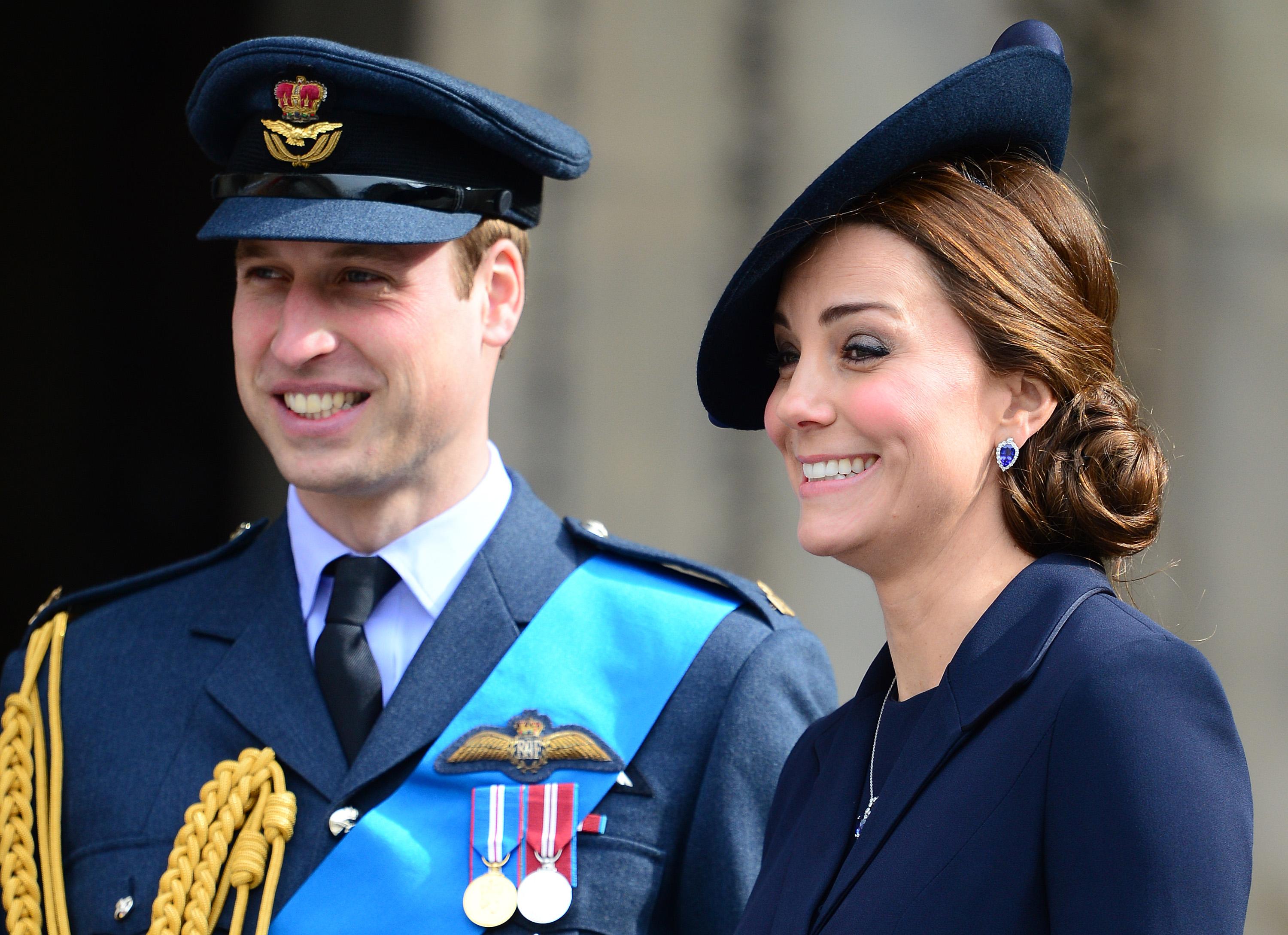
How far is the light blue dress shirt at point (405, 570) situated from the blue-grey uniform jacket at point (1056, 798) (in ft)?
2.81

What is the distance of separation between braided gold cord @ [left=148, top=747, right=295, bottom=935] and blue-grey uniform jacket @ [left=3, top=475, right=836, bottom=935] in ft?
0.13

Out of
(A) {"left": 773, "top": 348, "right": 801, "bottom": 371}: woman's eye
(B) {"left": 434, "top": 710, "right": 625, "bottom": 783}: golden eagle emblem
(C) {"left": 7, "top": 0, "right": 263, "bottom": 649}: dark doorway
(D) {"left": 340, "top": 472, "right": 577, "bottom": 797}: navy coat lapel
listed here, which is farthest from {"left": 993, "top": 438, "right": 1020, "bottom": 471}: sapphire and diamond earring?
(C) {"left": 7, "top": 0, "right": 263, "bottom": 649}: dark doorway

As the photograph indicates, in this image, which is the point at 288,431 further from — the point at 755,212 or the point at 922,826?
the point at 755,212

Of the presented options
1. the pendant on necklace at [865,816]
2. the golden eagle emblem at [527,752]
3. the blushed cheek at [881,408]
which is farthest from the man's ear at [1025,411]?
the golden eagle emblem at [527,752]

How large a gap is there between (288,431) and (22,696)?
615 millimetres

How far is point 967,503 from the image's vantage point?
1759 mm

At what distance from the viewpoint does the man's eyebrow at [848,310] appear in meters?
1.76

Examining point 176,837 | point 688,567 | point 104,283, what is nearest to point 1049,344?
point 688,567

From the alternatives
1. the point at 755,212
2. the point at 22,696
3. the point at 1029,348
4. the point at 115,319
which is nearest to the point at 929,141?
the point at 1029,348

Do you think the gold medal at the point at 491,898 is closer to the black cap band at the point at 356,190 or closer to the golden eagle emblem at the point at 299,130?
the black cap band at the point at 356,190

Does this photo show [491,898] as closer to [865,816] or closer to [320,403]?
[865,816]

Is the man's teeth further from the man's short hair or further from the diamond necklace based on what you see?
the diamond necklace

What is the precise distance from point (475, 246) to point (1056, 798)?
56.3 inches

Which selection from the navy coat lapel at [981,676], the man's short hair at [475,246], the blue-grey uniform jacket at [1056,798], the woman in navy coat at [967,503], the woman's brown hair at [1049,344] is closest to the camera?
the blue-grey uniform jacket at [1056,798]
